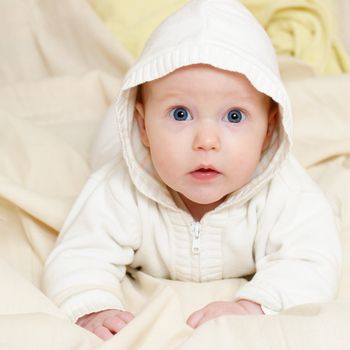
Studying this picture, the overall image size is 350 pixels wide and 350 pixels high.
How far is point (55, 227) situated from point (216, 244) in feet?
0.90

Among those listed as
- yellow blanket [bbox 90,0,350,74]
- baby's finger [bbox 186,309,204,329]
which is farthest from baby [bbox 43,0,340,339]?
yellow blanket [bbox 90,0,350,74]

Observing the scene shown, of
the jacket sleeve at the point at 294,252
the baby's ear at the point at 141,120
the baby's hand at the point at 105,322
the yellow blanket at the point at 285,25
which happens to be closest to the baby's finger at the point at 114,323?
the baby's hand at the point at 105,322

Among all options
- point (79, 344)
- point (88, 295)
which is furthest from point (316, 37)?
point (79, 344)

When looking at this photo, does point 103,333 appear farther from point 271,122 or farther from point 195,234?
point 271,122

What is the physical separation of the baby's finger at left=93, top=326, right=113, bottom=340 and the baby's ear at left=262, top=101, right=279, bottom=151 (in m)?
0.37

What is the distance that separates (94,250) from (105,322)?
0.49 feet

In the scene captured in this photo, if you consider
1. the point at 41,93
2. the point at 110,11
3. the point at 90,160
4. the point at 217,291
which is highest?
the point at 110,11

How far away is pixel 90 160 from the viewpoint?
1.52 meters

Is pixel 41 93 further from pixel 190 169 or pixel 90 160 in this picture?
pixel 190 169

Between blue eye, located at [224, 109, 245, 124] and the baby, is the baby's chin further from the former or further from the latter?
blue eye, located at [224, 109, 245, 124]

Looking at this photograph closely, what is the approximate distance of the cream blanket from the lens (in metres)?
0.98

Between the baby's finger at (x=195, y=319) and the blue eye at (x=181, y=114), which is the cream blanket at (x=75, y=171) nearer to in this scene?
the baby's finger at (x=195, y=319)

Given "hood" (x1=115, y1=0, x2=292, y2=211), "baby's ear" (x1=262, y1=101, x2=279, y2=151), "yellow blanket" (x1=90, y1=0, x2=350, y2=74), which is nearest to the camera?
"hood" (x1=115, y1=0, x2=292, y2=211)

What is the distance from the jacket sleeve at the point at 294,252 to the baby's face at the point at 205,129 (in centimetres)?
9
